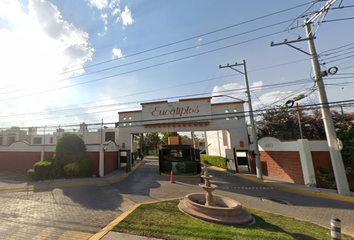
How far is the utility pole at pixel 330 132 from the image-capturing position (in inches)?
352

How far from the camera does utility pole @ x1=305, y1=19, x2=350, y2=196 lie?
895 centimetres

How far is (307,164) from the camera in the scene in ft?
35.2

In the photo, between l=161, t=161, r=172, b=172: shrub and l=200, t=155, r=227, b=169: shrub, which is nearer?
l=161, t=161, r=172, b=172: shrub

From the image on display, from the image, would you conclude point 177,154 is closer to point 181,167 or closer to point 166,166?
point 181,167

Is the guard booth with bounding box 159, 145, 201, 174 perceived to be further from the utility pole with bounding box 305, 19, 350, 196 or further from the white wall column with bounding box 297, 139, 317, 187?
the utility pole with bounding box 305, 19, 350, 196

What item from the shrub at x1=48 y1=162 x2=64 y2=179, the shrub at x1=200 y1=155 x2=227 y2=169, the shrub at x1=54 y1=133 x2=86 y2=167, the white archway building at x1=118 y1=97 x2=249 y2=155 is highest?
the white archway building at x1=118 y1=97 x2=249 y2=155

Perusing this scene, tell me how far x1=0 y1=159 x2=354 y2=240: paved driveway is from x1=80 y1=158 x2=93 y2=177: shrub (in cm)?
327

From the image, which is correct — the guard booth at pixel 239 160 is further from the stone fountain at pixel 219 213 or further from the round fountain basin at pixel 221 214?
the round fountain basin at pixel 221 214

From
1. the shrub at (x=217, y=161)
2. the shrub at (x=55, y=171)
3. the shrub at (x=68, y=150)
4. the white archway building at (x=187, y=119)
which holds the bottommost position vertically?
the shrub at (x=217, y=161)

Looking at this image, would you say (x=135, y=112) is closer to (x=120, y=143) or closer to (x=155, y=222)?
(x=120, y=143)

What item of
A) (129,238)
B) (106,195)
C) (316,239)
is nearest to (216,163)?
(106,195)

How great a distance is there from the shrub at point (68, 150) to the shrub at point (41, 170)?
768mm

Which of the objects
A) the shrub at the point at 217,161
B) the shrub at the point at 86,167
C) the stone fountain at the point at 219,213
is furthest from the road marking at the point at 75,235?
the shrub at the point at 217,161

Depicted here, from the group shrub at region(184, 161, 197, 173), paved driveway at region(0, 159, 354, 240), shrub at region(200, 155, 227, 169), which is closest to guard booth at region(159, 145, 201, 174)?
shrub at region(184, 161, 197, 173)
